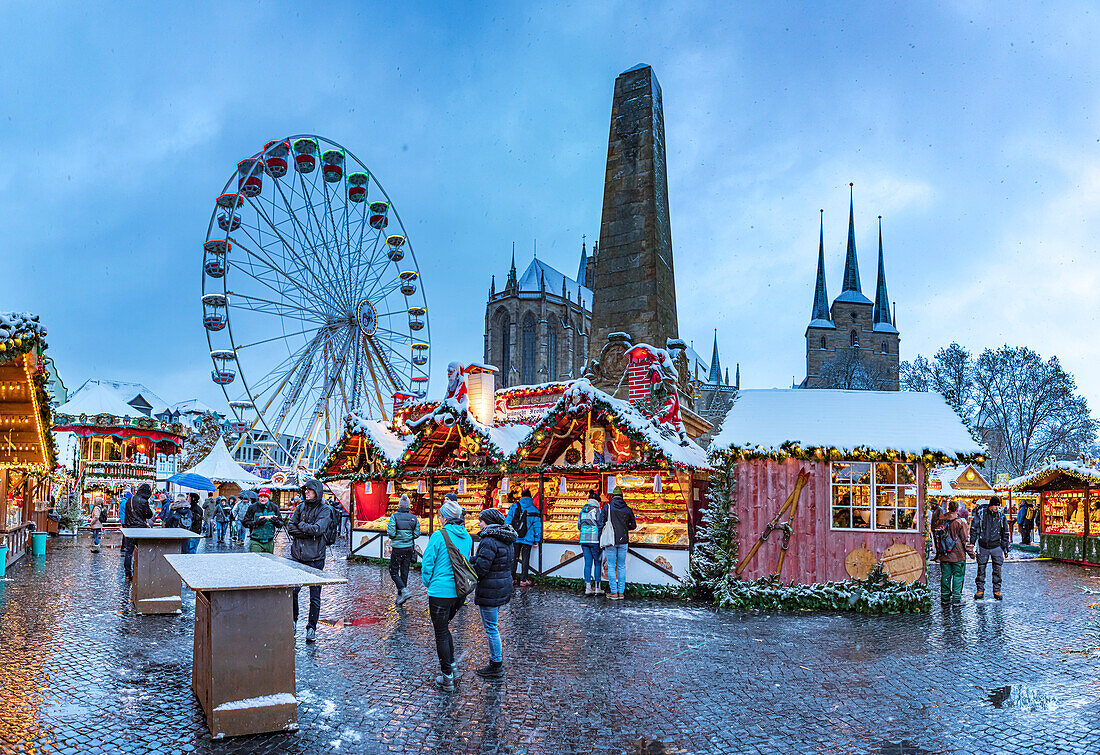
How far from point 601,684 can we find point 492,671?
0.85m

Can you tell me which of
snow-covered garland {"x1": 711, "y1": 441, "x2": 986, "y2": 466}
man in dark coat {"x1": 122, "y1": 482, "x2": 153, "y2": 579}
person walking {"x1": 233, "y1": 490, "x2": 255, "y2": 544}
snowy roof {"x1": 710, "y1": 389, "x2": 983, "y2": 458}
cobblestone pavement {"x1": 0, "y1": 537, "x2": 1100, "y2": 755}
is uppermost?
snowy roof {"x1": 710, "y1": 389, "x2": 983, "y2": 458}

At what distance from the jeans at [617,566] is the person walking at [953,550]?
4.25m

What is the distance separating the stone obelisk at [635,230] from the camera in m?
19.1

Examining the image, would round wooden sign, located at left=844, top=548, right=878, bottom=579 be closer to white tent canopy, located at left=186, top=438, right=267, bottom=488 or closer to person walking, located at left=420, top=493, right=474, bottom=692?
person walking, located at left=420, top=493, right=474, bottom=692

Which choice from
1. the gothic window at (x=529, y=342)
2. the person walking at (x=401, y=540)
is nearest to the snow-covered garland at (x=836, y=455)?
the person walking at (x=401, y=540)

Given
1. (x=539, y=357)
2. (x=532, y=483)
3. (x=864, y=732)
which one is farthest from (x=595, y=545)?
(x=539, y=357)

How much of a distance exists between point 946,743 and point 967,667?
2.44 metres

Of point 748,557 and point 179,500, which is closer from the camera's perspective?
point 748,557

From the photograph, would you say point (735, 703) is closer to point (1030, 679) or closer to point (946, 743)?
point (946, 743)

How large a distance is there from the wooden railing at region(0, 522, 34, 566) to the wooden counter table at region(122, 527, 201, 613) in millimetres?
4444

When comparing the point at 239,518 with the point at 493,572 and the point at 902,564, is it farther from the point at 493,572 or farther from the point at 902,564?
the point at 493,572

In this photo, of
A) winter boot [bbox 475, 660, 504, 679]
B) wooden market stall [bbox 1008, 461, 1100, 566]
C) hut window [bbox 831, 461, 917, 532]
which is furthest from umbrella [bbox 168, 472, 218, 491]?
wooden market stall [bbox 1008, 461, 1100, 566]

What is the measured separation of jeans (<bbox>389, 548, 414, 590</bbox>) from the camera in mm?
10375

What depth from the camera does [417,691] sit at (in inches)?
235
